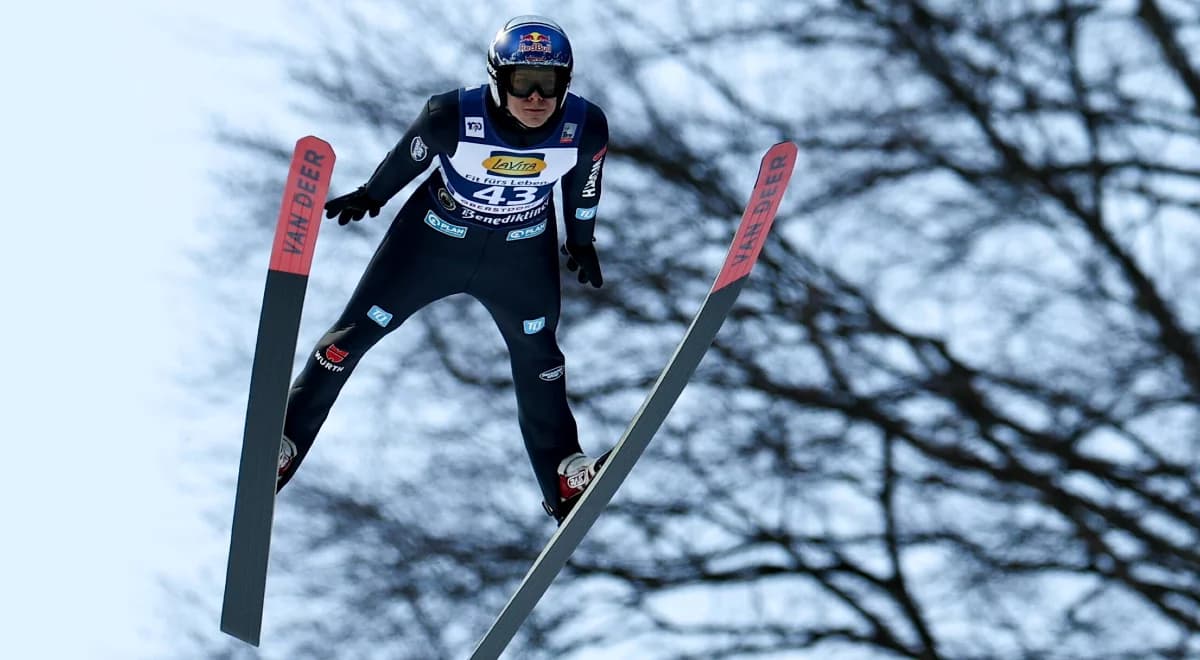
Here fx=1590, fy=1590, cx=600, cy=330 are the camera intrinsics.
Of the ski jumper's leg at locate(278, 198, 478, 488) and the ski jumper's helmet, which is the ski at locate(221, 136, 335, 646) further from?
the ski jumper's helmet

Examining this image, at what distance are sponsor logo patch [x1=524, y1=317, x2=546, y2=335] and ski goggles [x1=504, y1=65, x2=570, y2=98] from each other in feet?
2.87

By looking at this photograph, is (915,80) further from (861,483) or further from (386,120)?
(386,120)

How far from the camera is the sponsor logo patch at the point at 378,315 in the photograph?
514 cm

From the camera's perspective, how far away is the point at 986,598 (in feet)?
33.9

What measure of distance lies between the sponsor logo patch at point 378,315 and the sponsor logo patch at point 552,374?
55cm

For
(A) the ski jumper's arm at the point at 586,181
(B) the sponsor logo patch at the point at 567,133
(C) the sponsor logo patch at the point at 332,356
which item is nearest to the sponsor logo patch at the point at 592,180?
(A) the ski jumper's arm at the point at 586,181

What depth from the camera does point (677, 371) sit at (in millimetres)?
5234

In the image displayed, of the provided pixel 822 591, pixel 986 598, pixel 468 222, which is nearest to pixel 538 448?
pixel 468 222

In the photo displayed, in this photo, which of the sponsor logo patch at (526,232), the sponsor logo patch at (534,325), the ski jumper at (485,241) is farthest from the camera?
the sponsor logo patch at (534,325)

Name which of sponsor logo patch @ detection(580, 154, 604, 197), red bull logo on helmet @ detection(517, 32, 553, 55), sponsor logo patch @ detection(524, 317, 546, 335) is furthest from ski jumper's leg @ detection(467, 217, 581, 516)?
red bull logo on helmet @ detection(517, 32, 553, 55)

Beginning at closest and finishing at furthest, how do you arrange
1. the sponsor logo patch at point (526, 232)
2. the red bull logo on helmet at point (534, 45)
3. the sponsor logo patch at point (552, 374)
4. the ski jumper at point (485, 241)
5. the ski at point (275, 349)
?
the red bull logo on helmet at point (534, 45)
the ski at point (275, 349)
the ski jumper at point (485, 241)
the sponsor logo patch at point (526, 232)
the sponsor logo patch at point (552, 374)

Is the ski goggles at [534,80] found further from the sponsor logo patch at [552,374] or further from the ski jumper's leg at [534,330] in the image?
the sponsor logo patch at [552,374]

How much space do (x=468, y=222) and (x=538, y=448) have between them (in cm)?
87

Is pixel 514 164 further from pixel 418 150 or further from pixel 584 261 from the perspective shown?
pixel 584 261
